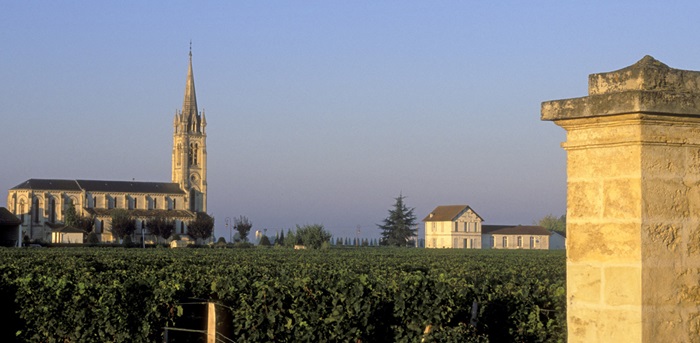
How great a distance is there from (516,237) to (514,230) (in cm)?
172

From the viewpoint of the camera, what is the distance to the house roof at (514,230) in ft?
427

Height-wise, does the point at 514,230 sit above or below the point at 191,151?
below

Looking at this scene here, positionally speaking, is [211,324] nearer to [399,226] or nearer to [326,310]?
[326,310]

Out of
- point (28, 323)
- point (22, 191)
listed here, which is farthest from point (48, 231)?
point (28, 323)

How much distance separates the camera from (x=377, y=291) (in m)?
12.5

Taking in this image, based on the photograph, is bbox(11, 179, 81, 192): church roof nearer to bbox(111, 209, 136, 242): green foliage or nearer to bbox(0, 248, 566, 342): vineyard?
bbox(111, 209, 136, 242): green foliage

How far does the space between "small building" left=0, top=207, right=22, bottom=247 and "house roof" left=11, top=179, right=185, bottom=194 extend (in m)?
59.6

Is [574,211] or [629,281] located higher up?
[574,211]

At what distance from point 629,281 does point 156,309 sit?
9055 mm

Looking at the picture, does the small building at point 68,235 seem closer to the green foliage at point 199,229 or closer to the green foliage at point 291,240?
the green foliage at point 199,229

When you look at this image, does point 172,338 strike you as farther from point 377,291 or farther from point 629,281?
point 629,281

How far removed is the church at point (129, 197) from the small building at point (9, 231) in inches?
1677

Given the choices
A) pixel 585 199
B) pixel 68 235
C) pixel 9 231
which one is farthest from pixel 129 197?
pixel 585 199

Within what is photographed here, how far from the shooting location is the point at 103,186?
154 meters
